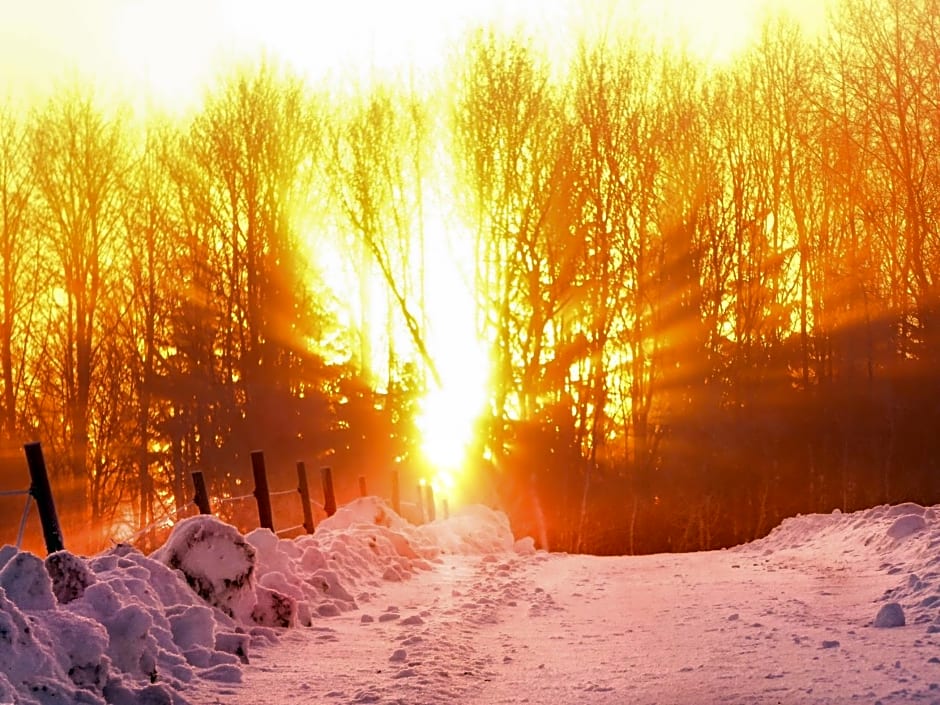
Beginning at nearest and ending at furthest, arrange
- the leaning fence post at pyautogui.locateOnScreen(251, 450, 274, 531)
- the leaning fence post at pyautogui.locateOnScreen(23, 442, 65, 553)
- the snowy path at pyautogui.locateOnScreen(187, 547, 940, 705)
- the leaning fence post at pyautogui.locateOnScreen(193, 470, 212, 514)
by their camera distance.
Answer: the snowy path at pyautogui.locateOnScreen(187, 547, 940, 705), the leaning fence post at pyautogui.locateOnScreen(23, 442, 65, 553), the leaning fence post at pyautogui.locateOnScreen(193, 470, 212, 514), the leaning fence post at pyautogui.locateOnScreen(251, 450, 274, 531)

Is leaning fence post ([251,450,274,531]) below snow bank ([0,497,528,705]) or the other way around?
the other way around

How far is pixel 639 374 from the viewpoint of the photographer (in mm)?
34625

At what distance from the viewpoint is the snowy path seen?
A: 6.04 m

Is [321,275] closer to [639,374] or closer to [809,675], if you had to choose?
[639,374]

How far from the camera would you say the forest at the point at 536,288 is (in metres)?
29.5

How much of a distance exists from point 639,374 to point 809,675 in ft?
94.5

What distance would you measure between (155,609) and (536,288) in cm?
2257

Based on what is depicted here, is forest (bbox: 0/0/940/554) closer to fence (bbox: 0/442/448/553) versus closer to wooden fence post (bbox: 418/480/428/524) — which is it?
wooden fence post (bbox: 418/480/428/524)

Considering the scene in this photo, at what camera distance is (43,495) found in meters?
7.94

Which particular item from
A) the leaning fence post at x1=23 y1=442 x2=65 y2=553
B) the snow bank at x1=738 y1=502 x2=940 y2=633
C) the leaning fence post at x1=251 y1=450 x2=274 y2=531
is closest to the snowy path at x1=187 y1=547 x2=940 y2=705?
the snow bank at x1=738 y1=502 x2=940 y2=633

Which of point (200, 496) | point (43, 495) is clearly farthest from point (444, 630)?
point (200, 496)

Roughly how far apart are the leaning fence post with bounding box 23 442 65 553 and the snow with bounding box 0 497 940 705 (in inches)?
11.8

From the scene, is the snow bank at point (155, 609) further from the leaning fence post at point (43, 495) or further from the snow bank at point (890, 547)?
the snow bank at point (890, 547)

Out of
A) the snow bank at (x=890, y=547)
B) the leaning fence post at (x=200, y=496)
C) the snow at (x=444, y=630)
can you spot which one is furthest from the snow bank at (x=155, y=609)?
the snow bank at (x=890, y=547)
